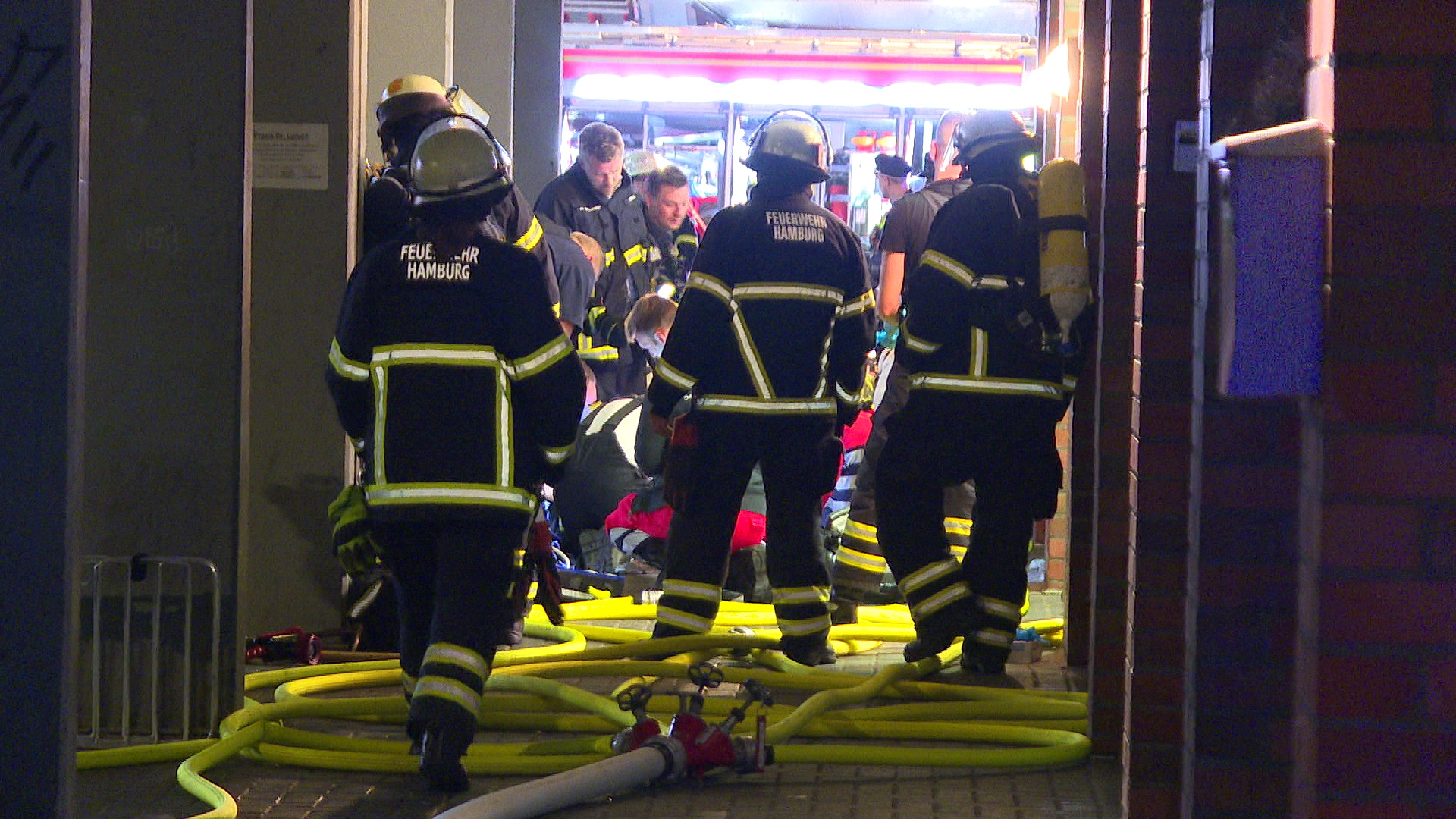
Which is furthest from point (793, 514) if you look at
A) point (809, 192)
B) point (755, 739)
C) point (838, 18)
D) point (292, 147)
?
point (838, 18)

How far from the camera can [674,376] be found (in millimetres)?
6344

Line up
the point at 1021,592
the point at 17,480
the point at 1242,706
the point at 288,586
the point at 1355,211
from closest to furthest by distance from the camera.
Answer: the point at 1355,211 → the point at 17,480 → the point at 1242,706 → the point at 1021,592 → the point at 288,586

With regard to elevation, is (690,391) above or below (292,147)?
below

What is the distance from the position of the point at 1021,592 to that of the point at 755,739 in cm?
180

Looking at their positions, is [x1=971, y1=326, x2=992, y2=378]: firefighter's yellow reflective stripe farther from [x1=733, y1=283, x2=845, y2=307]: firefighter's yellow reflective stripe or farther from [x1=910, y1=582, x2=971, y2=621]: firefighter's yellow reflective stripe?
[x1=910, y1=582, x2=971, y2=621]: firefighter's yellow reflective stripe

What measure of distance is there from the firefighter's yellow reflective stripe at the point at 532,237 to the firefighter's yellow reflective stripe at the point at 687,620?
1.50 metres

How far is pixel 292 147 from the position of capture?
6.85m

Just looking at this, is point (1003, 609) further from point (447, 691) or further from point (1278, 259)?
point (1278, 259)

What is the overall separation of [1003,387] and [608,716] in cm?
194

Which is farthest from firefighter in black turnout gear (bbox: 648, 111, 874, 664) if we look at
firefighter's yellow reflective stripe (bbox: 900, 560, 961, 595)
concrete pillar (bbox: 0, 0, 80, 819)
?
concrete pillar (bbox: 0, 0, 80, 819)

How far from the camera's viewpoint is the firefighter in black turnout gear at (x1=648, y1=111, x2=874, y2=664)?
20.9ft

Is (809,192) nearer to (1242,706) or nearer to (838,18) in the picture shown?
(1242,706)

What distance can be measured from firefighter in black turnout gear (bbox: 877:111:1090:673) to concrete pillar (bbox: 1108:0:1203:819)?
208 centimetres

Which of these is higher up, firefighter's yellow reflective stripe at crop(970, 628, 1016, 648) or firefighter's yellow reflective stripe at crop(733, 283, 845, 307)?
firefighter's yellow reflective stripe at crop(733, 283, 845, 307)
